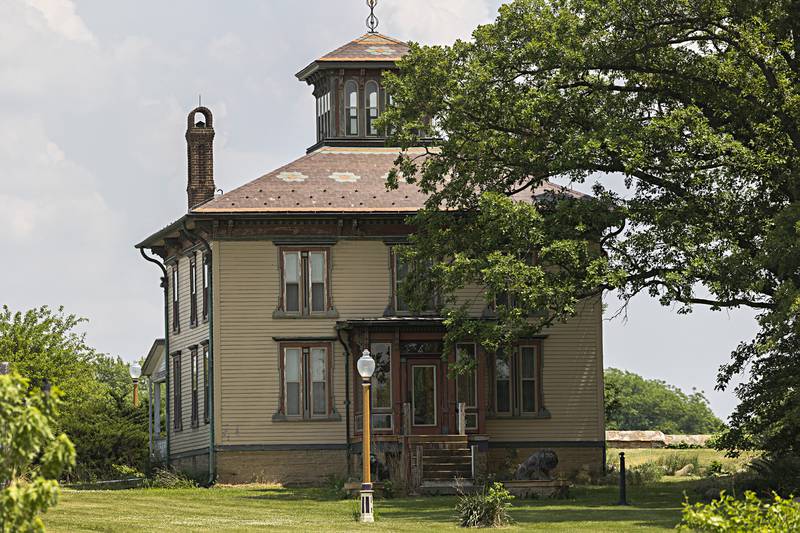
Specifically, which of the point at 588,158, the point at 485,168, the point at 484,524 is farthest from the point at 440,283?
the point at 484,524

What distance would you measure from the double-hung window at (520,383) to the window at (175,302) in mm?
10675

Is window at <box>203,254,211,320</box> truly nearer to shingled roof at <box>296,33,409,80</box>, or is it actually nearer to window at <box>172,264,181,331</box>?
window at <box>172,264,181,331</box>

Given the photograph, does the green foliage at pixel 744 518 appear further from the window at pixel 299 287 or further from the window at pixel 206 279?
the window at pixel 206 279

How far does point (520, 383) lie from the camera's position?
45625 mm

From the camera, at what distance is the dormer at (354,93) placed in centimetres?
4938

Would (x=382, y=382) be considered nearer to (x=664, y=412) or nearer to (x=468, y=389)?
(x=468, y=389)

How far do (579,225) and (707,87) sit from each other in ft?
14.3

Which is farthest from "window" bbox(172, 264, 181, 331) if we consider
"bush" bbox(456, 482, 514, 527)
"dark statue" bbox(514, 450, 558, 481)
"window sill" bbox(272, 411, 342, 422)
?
"bush" bbox(456, 482, 514, 527)

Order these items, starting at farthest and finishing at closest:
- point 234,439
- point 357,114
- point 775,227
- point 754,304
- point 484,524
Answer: point 357,114 < point 234,439 < point 754,304 < point 775,227 < point 484,524

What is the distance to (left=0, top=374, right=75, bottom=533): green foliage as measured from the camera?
14.2 m

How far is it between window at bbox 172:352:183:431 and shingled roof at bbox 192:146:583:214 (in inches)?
267

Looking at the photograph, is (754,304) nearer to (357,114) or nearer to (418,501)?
(418,501)

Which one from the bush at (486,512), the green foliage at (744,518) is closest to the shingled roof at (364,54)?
the bush at (486,512)

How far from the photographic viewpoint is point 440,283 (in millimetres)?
38906
